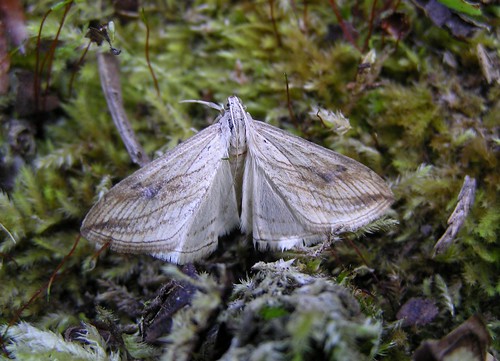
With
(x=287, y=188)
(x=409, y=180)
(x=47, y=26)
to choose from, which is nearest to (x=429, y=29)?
(x=409, y=180)

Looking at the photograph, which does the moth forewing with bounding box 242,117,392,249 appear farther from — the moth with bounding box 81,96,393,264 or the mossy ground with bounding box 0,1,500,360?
the mossy ground with bounding box 0,1,500,360

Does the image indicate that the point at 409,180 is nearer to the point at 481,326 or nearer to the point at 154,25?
the point at 481,326

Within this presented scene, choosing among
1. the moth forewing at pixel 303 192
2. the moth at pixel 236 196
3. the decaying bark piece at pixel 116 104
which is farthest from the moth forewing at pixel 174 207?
the decaying bark piece at pixel 116 104

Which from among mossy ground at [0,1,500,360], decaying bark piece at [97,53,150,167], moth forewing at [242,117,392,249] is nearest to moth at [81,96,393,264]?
moth forewing at [242,117,392,249]

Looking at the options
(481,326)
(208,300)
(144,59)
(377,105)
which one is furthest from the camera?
(144,59)

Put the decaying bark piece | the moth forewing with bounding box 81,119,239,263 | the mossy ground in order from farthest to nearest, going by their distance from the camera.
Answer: the decaying bark piece → the mossy ground → the moth forewing with bounding box 81,119,239,263

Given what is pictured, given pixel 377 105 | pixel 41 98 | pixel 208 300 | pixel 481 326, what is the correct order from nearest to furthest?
pixel 208 300 → pixel 481 326 → pixel 377 105 → pixel 41 98
